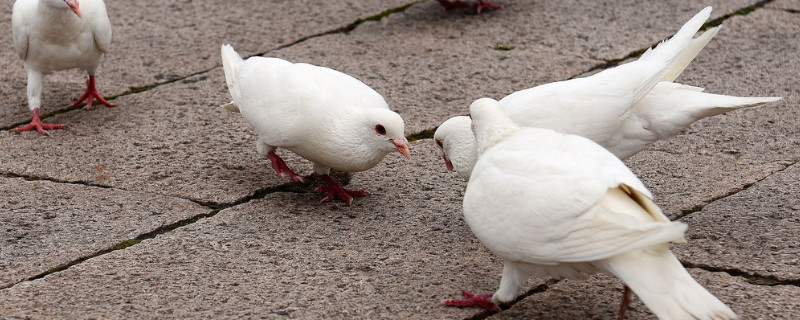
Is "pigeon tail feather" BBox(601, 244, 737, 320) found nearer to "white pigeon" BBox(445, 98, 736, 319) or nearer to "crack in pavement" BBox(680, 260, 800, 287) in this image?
"white pigeon" BBox(445, 98, 736, 319)

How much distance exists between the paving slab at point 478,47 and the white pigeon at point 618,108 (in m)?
1.17

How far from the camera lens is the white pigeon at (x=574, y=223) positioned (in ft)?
9.34

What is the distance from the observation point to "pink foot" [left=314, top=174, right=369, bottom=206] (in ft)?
14.4

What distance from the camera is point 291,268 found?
3717 mm

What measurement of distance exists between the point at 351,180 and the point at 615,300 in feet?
5.19

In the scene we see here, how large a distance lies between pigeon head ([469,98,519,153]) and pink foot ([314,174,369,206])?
911 mm

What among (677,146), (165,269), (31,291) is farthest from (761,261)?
(31,291)

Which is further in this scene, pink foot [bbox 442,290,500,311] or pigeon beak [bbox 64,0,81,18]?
pigeon beak [bbox 64,0,81,18]

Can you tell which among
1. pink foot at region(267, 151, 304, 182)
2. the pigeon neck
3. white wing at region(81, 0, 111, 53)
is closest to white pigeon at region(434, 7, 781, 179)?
the pigeon neck

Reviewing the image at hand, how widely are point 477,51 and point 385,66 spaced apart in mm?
594

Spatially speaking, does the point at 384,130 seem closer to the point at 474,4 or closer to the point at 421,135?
the point at 421,135

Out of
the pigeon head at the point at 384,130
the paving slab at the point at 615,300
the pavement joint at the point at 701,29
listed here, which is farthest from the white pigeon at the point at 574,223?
the pavement joint at the point at 701,29

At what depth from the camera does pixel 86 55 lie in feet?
17.5

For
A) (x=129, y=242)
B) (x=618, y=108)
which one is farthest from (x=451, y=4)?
(x=129, y=242)
